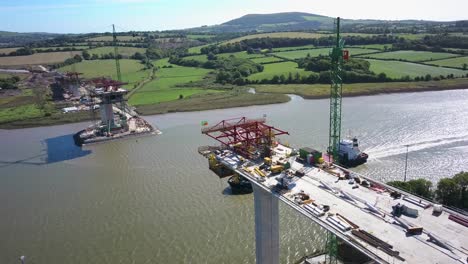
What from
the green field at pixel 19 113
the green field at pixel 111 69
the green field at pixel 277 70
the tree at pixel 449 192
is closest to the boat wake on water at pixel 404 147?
the tree at pixel 449 192

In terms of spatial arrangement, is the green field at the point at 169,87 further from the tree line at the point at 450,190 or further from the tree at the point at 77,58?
the tree line at the point at 450,190

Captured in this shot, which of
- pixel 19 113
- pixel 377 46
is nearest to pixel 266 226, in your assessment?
pixel 19 113

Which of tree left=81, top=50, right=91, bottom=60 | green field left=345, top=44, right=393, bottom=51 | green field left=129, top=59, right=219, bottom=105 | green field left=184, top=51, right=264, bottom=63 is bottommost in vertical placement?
green field left=129, top=59, right=219, bottom=105

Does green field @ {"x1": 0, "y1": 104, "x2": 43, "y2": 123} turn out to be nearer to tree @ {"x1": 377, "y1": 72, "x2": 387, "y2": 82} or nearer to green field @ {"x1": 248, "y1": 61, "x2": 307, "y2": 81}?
green field @ {"x1": 248, "y1": 61, "x2": 307, "y2": 81}

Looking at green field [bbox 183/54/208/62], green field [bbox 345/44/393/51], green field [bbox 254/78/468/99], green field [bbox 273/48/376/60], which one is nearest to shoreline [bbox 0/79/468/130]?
green field [bbox 254/78/468/99]

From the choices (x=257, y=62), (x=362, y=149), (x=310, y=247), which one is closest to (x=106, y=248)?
(x=310, y=247)
